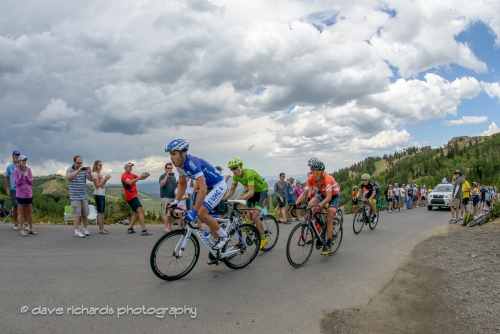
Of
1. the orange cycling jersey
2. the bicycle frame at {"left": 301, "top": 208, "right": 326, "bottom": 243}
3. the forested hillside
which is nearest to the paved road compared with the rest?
the bicycle frame at {"left": 301, "top": 208, "right": 326, "bottom": 243}

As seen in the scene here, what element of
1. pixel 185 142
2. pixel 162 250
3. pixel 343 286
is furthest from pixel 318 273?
pixel 185 142

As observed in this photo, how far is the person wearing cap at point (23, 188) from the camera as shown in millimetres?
9625

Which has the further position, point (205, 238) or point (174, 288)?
point (205, 238)

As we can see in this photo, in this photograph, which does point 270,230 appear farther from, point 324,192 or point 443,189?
point 443,189

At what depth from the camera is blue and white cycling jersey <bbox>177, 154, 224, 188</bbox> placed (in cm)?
581

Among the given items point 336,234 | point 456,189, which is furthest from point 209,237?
point 456,189

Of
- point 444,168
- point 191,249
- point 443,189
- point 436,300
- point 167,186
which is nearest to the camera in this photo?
point 436,300

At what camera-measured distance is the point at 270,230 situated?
8484mm

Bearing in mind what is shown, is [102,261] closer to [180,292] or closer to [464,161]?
[180,292]

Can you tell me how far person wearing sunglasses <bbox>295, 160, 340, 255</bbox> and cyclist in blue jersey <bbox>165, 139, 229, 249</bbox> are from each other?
2.17 meters

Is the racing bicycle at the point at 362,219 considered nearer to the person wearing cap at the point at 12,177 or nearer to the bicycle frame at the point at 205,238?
the bicycle frame at the point at 205,238

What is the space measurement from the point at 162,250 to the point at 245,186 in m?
2.84

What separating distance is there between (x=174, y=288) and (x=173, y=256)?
579 millimetres

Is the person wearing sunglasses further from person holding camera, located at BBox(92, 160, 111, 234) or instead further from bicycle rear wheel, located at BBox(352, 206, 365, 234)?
person holding camera, located at BBox(92, 160, 111, 234)
